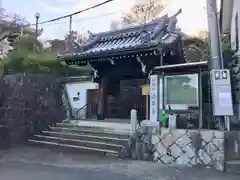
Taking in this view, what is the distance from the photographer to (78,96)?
63.2 feet

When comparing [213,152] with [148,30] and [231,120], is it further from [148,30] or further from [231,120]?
[148,30]

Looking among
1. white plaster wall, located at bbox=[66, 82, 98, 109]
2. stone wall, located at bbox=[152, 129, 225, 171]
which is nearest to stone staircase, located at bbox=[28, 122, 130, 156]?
stone wall, located at bbox=[152, 129, 225, 171]

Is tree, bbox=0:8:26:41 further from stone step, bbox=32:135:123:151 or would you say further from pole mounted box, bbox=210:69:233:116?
pole mounted box, bbox=210:69:233:116

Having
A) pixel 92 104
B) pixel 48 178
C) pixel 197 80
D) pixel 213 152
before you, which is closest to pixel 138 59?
pixel 197 80

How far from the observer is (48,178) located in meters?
8.21

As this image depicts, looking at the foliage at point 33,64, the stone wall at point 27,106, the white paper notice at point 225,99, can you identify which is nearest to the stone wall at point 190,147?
the white paper notice at point 225,99

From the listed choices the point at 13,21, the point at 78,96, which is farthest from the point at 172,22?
the point at 13,21

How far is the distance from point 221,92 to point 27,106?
9.92 metres

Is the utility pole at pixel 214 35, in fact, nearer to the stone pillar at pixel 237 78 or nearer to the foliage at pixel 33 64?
the stone pillar at pixel 237 78

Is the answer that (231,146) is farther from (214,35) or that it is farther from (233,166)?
(214,35)

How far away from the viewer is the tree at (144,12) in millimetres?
32062

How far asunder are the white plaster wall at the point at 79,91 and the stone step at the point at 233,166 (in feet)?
33.8

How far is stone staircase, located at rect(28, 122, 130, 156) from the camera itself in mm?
12884

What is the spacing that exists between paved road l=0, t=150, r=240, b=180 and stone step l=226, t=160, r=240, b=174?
0.36 meters
